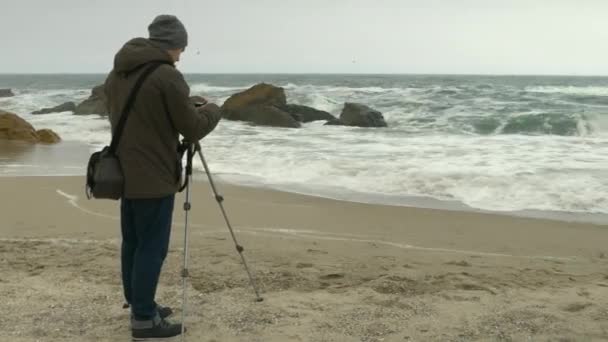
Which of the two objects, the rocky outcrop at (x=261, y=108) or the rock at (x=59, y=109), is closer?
the rocky outcrop at (x=261, y=108)

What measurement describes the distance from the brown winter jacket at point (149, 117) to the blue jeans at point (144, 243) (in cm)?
12

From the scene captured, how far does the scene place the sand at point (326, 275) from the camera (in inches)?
140

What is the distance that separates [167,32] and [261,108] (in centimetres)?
1770

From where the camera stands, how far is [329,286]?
4312 millimetres

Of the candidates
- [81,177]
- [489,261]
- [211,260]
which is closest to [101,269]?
[211,260]

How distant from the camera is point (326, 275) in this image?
4562mm

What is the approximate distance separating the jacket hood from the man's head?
0.05 meters

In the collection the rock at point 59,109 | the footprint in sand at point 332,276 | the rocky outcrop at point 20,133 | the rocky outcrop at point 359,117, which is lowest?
the rock at point 59,109

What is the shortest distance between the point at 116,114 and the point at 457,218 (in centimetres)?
472

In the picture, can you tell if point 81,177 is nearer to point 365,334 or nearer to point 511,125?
point 365,334

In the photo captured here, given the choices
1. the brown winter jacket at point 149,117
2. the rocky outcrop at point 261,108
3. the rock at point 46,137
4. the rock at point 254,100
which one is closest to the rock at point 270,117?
the rocky outcrop at point 261,108

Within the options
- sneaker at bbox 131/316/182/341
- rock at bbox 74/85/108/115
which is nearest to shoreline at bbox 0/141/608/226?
sneaker at bbox 131/316/182/341

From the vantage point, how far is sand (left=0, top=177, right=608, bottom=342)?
3547mm

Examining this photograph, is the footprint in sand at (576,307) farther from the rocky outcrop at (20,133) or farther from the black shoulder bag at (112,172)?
the rocky outcrop at (20,133)
